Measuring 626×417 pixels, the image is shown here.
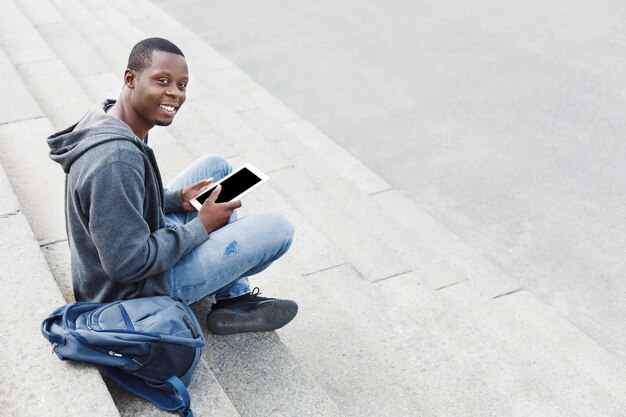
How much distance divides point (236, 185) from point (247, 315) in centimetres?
59

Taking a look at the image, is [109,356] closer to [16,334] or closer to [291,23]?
[16,334]

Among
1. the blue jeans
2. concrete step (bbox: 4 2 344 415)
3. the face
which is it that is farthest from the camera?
the blue jeans

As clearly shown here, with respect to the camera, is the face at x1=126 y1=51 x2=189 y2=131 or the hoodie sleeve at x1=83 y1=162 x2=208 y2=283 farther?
the face at x1=126 y1=51 x2=189 y2=131

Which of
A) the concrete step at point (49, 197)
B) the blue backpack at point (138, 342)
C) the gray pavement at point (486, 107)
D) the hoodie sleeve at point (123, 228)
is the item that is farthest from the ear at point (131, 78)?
the gray pavement at point (486, 107)

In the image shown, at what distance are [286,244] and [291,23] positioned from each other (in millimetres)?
6074

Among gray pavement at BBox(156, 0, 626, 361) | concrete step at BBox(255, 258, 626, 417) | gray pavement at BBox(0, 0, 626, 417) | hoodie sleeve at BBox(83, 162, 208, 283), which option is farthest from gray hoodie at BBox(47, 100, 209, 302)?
gray pavement at BBox(156, 0, 626, 361)

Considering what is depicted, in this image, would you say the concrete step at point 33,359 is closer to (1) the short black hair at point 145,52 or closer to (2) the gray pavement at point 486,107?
(1) the short black hair at point 145,52

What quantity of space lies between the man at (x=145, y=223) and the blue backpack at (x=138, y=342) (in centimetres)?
14

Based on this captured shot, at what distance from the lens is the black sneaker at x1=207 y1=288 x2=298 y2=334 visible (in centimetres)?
335

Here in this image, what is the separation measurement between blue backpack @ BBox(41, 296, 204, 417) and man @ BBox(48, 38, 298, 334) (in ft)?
0.45

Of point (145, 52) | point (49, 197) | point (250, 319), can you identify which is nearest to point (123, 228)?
point (145, 52)

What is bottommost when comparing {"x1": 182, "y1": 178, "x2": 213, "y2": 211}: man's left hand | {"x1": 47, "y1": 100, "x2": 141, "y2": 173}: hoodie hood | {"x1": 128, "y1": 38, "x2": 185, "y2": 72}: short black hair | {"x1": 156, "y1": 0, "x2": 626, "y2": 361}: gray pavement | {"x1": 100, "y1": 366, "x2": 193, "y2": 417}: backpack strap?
{"x1": 156, "y1": 0, "x2": 626, "y2": 361}: gray pavement

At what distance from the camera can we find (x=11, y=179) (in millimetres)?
4344

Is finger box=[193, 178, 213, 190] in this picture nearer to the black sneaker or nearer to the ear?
the black sneaker
